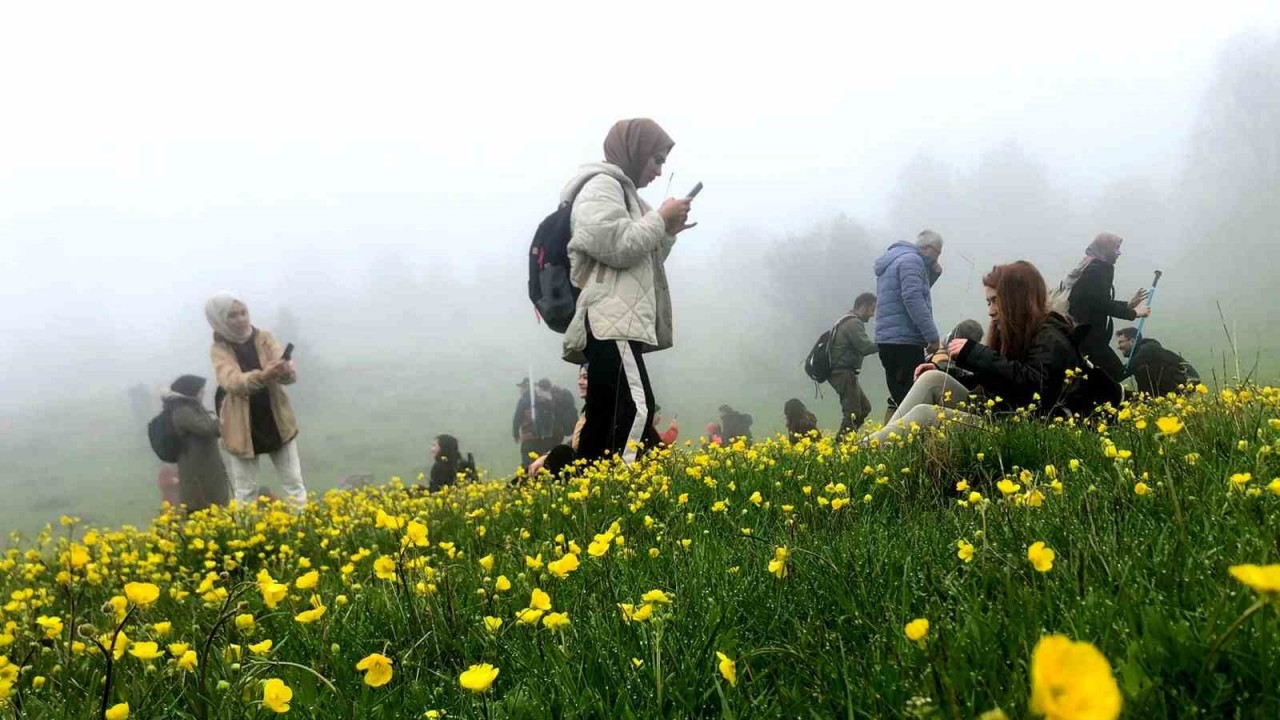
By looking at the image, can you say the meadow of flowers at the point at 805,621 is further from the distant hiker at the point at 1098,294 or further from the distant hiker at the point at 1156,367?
the distant hiker at the point at 1156,367

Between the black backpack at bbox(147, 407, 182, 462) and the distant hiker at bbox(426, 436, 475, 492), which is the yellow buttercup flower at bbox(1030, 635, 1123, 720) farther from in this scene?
the distant hiker at bbox(426, 436, 475, 492)

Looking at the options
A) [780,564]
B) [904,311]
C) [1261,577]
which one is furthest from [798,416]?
[1261,577]

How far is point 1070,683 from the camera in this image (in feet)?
1.61

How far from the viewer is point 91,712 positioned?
1633mm

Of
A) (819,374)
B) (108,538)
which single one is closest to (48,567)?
(108,538)

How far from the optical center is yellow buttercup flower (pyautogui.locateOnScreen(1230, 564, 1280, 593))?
0.65m

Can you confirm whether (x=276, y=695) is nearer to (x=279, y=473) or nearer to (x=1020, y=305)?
(x=1020, y=305)

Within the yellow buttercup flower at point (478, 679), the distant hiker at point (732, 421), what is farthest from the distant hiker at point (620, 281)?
the distant hiker at point (732, 421)

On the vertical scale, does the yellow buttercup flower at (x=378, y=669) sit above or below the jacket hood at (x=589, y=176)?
below

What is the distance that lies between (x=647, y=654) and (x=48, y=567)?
5522 mm

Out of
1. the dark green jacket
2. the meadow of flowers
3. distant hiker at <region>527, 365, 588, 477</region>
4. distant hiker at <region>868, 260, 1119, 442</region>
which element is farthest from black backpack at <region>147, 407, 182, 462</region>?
the dark green jacket

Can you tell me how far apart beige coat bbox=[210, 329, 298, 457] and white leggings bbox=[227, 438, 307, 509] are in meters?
0.15

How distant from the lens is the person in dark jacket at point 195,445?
320 inches

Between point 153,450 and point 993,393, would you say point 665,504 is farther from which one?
point 153,450
